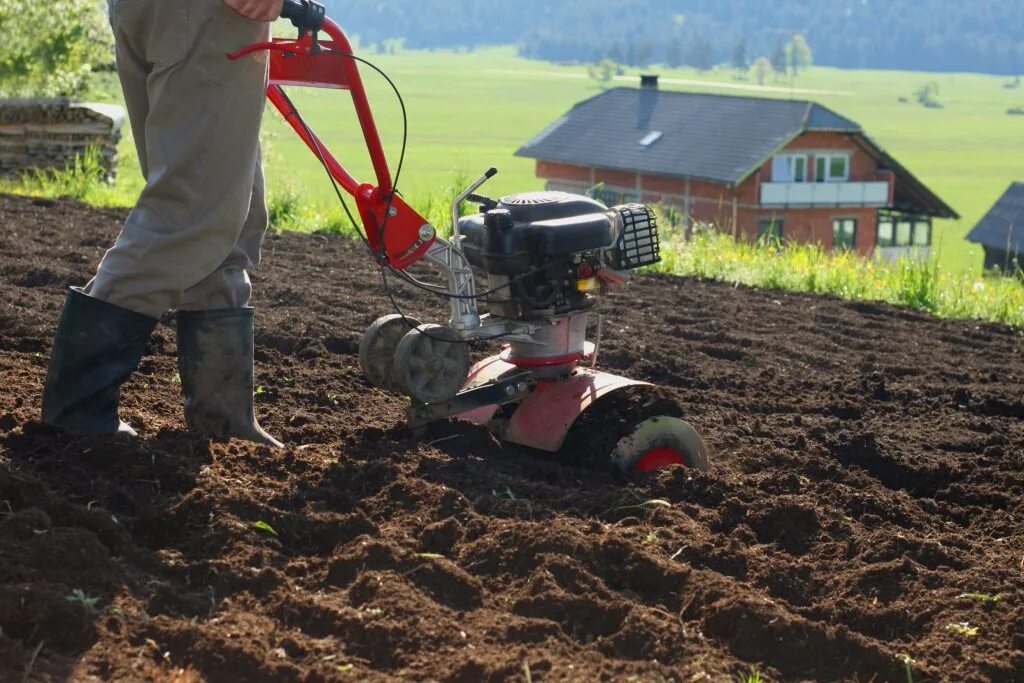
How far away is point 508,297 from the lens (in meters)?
3.90

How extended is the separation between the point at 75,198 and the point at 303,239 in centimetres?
222

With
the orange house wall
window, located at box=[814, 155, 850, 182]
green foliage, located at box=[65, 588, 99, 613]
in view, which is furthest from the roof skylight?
green foliage, located at box=[65, 588, 99, 613]

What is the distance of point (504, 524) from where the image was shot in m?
3.04

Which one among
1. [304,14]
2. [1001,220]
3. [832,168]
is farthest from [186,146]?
[1001,220]

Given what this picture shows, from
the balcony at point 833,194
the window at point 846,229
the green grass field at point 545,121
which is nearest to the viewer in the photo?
the balcony at point 833,194

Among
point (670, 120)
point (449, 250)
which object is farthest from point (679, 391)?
point (670, 120)

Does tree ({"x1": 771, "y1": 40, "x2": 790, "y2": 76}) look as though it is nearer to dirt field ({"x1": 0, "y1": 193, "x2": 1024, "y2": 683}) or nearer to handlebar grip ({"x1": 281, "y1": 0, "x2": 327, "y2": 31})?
dirt field ({"x1": 0, "y1": 193, "x2": 1024, "y2": 683})

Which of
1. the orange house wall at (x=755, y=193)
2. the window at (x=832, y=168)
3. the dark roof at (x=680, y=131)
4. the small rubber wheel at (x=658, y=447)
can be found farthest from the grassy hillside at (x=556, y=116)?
the small rubber wheel at (x=658, y=447)

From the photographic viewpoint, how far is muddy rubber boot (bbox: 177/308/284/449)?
362cm

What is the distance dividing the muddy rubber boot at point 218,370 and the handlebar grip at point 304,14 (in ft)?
2.58

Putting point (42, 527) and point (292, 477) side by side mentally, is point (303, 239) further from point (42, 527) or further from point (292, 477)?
point (42, 527)

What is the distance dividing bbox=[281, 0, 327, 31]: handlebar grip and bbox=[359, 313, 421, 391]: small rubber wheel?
0.89 metres

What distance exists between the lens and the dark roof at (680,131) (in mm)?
55969

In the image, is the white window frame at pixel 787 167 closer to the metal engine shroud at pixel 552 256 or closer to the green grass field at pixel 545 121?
the green grass field at pixel 545 121
